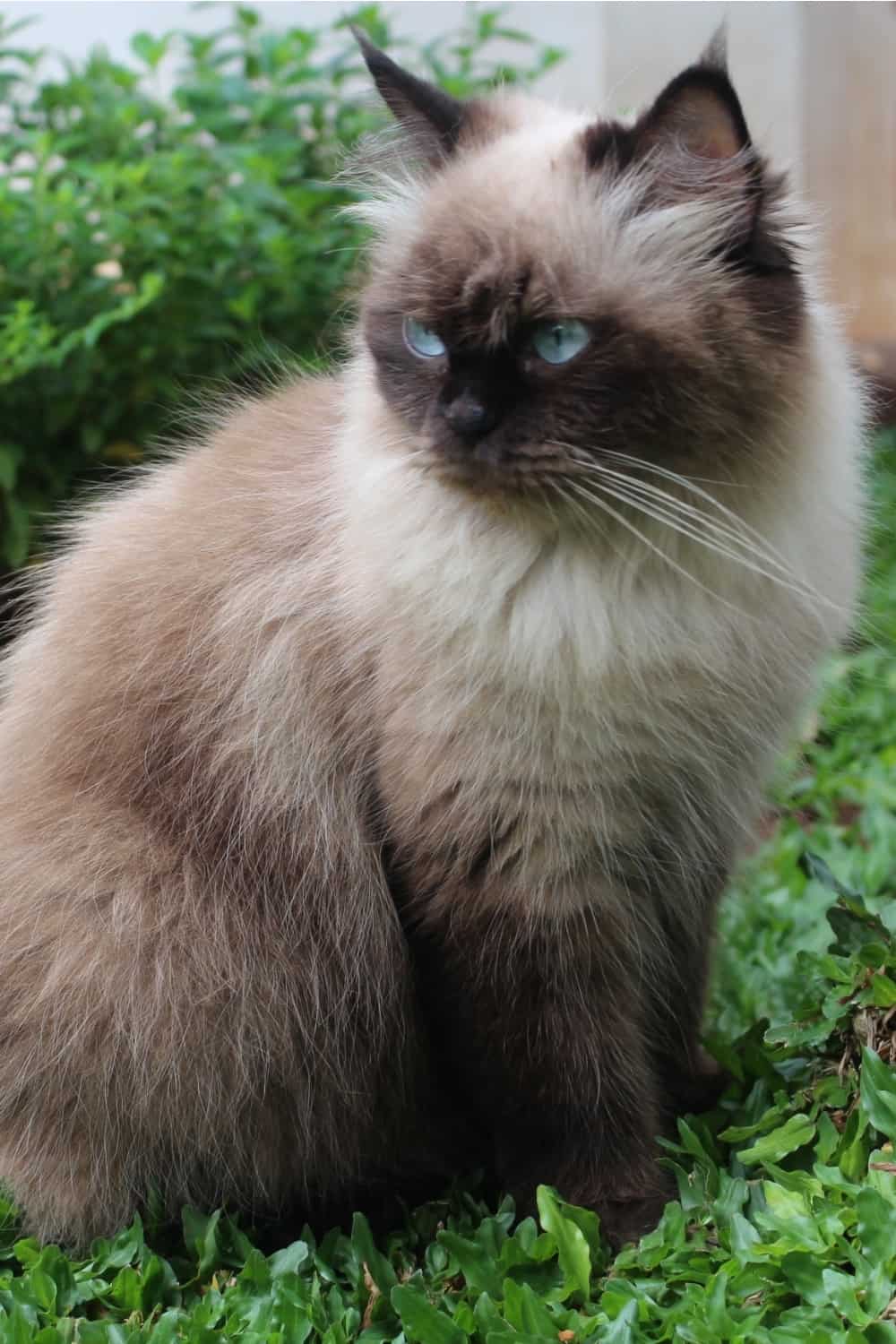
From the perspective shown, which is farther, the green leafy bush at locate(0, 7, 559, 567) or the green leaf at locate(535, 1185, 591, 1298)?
the green leafy bush at locate(0, 7, 559, 567)

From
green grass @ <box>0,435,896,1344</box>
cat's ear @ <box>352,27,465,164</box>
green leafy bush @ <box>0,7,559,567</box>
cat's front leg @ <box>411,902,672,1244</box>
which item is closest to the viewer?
green grass @ <box>0,435,896,1344</box>

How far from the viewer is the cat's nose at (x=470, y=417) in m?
2.27

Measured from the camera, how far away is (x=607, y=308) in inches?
90.7

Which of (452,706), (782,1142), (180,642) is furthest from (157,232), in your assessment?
(782,1142)

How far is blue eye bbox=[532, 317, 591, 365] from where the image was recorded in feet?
7.49

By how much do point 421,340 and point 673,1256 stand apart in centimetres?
163

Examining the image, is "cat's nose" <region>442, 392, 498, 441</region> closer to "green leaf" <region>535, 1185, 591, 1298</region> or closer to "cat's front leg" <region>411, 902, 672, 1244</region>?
"cat's front leg" <region>411, 902, 672, 1244</region>

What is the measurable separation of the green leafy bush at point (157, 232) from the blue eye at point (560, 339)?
2.40 m

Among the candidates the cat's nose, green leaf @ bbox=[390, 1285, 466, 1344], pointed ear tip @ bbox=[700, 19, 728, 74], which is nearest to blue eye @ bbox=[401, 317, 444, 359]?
the cat's nose

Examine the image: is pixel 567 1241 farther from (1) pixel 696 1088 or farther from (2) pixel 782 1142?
(1) pixel 696 1088

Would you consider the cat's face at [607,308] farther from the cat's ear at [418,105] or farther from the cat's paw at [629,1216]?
the cat's paw at [629,1216]

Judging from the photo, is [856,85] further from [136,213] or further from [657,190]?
[657,190]

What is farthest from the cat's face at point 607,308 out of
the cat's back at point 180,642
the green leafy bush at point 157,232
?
the green leafy bush at point 157,232

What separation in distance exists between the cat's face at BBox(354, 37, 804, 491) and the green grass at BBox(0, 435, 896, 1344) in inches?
37.9
